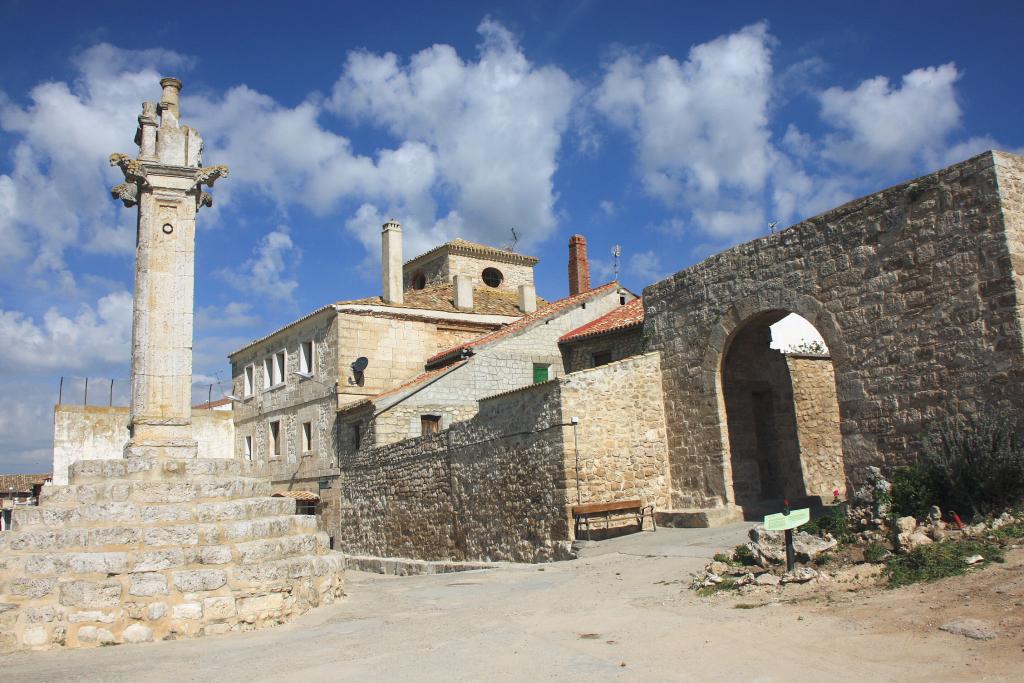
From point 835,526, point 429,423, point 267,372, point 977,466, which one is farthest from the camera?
point 267,372

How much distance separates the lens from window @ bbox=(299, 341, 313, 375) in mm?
25889

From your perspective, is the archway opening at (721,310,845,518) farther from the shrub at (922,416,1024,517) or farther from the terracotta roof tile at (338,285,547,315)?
the terracotta roof tile at (338,285,547,315)

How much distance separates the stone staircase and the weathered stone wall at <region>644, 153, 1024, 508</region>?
7.78 metres

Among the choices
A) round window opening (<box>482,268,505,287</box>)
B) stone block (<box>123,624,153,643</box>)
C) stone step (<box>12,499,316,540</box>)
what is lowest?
stone block (<box>123,624,153,643</box>)

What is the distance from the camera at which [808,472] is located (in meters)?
17.0

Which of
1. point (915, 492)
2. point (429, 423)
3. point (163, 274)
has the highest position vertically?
point (163, 274)

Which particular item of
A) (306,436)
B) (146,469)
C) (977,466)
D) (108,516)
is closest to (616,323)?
(977,466)

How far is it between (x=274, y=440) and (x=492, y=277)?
35.2 feet

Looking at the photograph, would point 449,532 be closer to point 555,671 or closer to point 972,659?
point 555,671

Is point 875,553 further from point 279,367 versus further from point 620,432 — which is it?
point 279,367

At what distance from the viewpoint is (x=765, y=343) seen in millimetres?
16234

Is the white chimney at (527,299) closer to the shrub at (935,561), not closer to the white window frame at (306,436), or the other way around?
the white window frame at (306,436)

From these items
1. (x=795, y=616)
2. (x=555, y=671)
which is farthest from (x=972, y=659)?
(x=555, y=671)

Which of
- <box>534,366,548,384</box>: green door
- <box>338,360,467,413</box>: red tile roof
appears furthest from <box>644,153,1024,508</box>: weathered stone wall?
<box>338,360,467,413</box>: red tile roof
